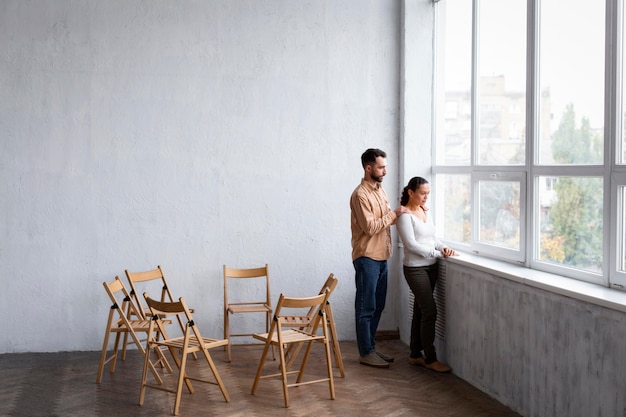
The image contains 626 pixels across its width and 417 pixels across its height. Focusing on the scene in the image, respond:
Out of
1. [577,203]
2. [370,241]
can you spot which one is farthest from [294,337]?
[577,203]

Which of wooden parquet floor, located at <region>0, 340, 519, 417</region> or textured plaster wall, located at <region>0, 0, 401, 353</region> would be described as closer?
wooden parquet floor, located at <region>0, 340, 519, 417</region>

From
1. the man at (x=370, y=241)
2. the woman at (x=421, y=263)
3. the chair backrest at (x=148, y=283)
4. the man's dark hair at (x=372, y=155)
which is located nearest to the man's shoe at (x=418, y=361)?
the woman at (x=421, y=263)

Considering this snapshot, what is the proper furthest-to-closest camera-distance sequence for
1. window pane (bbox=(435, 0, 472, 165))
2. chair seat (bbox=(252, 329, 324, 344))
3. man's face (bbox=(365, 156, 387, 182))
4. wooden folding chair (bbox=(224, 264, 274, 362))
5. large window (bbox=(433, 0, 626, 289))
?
wooden folding chair (bbox=(224, 264, 274, 362)) < window pane (bbox=(435, 0, 472, 165)) < man's face (bbox=(365, 156, 387, 182)) < chair seat (bbox=(252, 329, 324, 344)) < large window (bbox=(433, 0, 626, 289))

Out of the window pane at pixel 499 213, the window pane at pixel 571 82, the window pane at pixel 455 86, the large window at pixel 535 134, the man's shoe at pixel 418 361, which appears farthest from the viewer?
the window pane at pixel 455 86

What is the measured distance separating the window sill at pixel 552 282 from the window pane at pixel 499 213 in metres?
0.21

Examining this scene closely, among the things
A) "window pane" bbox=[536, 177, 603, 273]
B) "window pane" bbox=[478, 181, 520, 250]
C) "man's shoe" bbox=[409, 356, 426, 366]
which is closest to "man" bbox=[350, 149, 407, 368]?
"man's shoe" bbox=[409, 356, 426, 366]

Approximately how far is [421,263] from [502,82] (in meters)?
1.80

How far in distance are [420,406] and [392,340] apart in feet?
7.98

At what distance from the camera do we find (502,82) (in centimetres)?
657

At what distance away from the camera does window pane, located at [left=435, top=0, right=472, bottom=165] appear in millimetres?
7352

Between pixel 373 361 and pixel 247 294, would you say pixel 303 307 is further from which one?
pixel 247 294

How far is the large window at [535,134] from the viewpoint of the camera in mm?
5000

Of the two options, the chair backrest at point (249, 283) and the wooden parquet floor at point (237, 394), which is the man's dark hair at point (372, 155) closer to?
the chair backrest at point (249, 283)

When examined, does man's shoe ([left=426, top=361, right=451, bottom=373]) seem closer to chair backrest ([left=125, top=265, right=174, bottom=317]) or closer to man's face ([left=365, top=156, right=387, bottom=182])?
man's face ([left=365, top=156, right=387, bottom=182])
